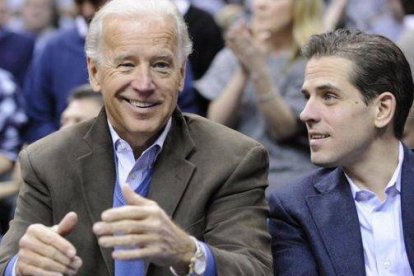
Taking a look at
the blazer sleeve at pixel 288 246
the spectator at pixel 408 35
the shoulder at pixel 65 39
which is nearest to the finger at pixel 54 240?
the blazer sleeve at pixel 288 246

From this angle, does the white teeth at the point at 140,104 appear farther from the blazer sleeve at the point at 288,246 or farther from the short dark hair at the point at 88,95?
the short dark hair at the point at 88,95

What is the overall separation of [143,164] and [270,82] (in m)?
2.10

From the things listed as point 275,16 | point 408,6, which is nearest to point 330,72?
point 408,6

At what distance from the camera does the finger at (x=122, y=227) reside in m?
3.56

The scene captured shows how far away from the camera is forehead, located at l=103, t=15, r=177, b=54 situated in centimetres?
420

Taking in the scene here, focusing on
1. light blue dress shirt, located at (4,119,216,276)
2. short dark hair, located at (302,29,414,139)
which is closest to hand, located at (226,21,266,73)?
short dark hair, located at (302,29,414,139)

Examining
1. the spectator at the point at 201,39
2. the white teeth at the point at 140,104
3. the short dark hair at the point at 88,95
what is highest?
the white teeth at the point at 140,104

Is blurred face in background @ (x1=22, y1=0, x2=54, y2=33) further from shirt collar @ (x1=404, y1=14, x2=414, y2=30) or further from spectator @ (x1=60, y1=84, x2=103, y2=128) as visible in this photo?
shirt collar @ (x1=404, y1=14, x2=414, y2=30)

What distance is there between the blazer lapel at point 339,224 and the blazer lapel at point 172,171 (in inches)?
19.6

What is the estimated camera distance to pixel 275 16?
6.76m

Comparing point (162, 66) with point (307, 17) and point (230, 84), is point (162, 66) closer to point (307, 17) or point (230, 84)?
point (230, 84)

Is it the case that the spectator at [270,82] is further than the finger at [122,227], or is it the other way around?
the spectator at [270,82]

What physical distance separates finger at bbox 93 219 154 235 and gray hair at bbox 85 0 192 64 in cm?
90

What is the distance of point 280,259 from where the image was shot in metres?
4.46
